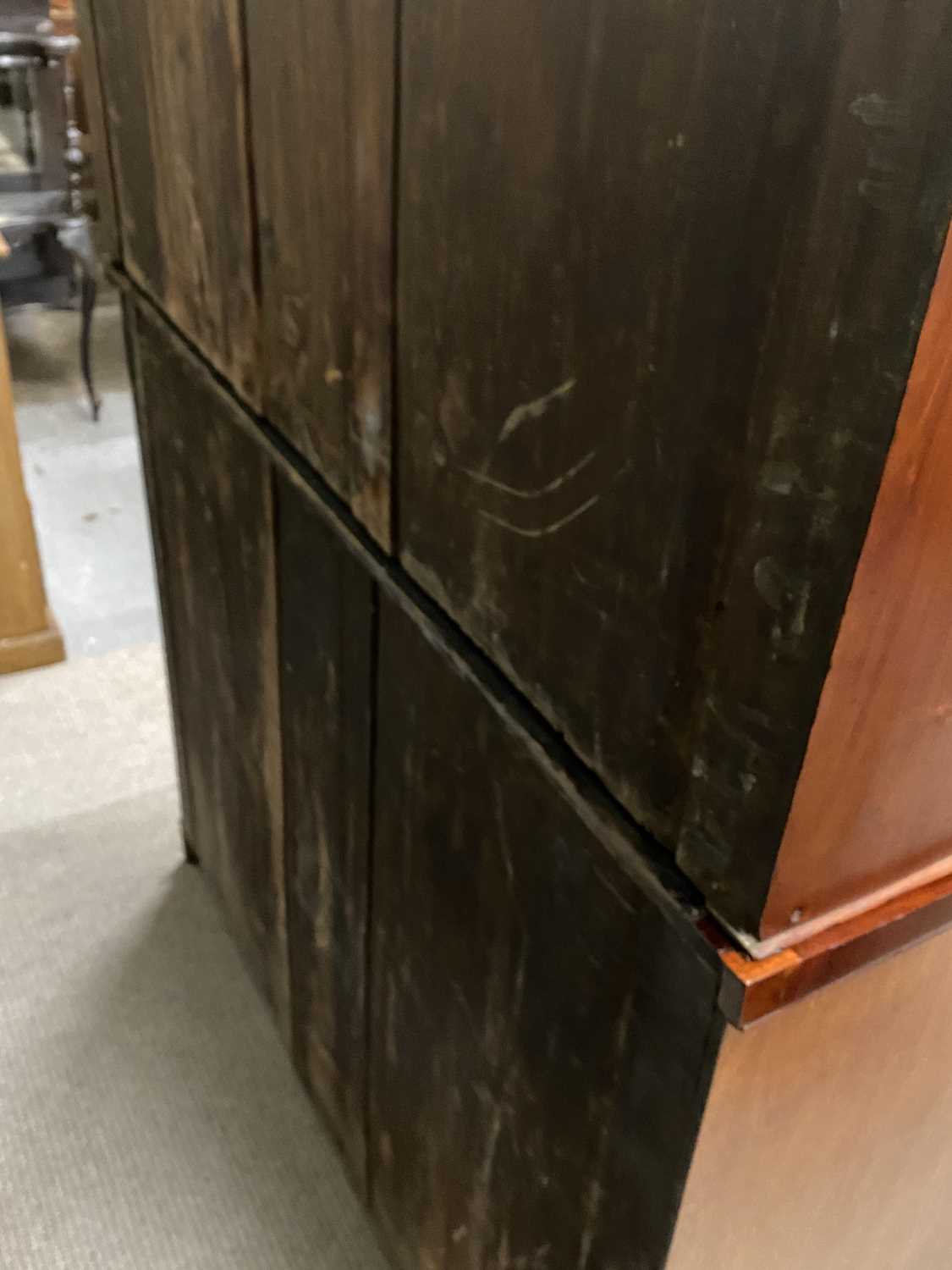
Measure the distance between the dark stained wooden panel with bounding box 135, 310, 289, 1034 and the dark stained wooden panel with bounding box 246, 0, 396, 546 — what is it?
0.53 ft

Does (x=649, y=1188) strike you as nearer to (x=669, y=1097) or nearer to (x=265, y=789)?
(x=669, y=1097)

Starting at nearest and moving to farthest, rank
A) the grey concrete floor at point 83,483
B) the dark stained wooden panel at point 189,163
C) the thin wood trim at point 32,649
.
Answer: the dark stained wooden panel at point 189,163 → the thin wood trim at point 32,649 → the grey concrete floor at point 83,483

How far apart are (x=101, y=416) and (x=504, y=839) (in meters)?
2.82

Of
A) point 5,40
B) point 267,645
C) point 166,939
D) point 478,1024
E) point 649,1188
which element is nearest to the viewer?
point 649,1188

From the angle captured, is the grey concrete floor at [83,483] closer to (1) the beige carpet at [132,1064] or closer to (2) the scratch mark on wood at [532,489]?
(1) the beige carpet at [132,1064]

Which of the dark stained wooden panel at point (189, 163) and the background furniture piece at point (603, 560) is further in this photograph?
the dark stained wooden panel at point (189, 163)

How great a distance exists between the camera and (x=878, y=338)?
15.0 inches

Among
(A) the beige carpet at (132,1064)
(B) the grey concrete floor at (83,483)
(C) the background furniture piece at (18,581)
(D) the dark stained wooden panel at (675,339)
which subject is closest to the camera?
A: (D) the dark stained wooden panel at (675,339)

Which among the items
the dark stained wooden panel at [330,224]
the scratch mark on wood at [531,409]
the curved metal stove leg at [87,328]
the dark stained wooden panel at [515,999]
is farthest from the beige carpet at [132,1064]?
the curved metal stove leg at [87,328]

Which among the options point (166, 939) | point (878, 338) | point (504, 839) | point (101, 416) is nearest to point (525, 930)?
point (504, 839)

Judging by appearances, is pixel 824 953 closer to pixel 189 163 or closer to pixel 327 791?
pixel 327 791

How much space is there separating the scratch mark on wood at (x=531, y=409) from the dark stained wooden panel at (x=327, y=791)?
0.27 m

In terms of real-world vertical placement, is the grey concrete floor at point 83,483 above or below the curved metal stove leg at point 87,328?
below

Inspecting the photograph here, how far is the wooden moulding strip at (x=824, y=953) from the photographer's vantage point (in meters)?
0.52
